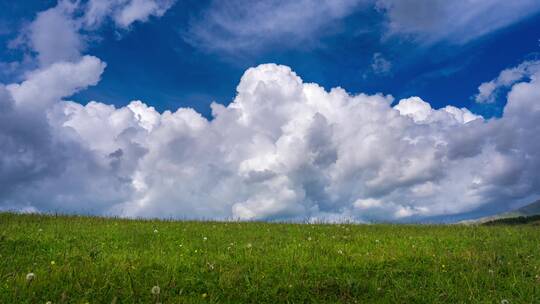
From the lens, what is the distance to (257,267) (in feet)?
47.1

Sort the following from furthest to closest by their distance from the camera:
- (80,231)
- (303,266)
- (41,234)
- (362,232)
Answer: (362,232), (80,231), (41,234), (303,266)

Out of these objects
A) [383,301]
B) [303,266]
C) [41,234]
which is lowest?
[383,301]

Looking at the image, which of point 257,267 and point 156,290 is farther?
point 257,267

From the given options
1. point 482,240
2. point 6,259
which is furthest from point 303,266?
point 482,240

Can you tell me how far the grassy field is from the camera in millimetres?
12305

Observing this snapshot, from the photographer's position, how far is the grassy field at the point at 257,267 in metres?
12.3

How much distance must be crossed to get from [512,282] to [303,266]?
18.6 feet

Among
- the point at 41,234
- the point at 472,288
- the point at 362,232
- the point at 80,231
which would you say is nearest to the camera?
the point at 472,288

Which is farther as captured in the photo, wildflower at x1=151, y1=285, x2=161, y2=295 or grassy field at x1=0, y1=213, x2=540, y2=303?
grassy field at x1=0, y1=213, x2=540, y2=303

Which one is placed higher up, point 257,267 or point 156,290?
point 257,267

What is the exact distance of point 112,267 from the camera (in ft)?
46.2

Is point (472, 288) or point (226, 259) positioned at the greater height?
point (226, 259)

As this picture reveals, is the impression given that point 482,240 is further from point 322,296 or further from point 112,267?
point 112,267

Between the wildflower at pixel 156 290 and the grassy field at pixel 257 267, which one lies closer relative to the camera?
the wildflower at pixel 156 290
